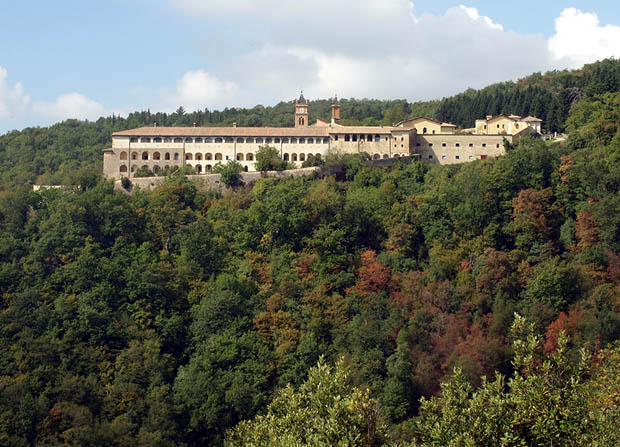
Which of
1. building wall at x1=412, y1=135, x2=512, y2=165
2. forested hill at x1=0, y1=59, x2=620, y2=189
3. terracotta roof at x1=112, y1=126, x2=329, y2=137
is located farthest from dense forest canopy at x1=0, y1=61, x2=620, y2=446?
forested hill at x1=0, y1=59, x2=620, y2=189

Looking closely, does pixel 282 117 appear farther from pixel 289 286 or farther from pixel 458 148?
pixel 289 286

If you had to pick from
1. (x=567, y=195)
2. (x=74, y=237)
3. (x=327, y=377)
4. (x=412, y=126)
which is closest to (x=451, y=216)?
(x=567, y=195)

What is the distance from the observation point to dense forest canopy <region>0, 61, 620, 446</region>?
40188mm

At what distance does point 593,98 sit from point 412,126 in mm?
13548

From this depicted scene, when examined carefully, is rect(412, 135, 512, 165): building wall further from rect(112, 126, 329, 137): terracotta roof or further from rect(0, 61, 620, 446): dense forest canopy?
rect(112, 126, 329, 137): terracotta roof

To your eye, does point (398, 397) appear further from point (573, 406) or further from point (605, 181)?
point (573, 406)

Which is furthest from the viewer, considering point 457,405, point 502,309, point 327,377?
point 502,309

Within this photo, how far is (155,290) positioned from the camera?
46594 mm

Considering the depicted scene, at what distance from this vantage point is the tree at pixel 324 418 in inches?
739

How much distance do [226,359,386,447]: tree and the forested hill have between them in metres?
35.6

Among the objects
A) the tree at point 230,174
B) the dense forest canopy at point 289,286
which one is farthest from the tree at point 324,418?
the tree at point 230,174

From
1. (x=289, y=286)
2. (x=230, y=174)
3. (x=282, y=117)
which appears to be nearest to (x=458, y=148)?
(x=230, y=174)

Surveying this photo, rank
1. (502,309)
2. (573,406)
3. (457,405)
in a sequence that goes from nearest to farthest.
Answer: (573,406) < (457,405) < (502,309)

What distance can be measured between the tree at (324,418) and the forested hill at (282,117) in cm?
3557
